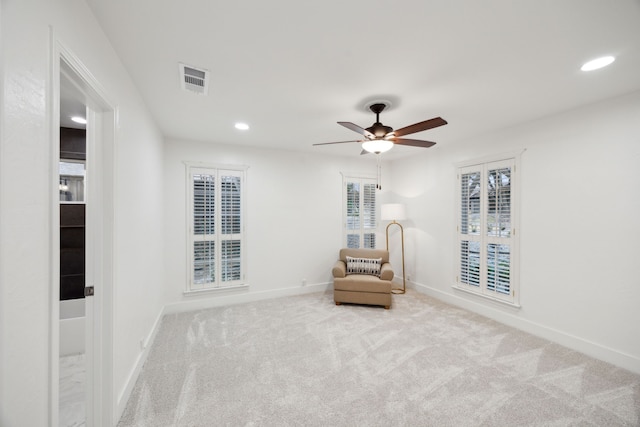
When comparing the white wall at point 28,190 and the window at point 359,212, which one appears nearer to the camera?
the white wall at point 28,190

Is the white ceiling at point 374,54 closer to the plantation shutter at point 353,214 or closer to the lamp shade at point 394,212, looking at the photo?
the lamp shade at point 394,212

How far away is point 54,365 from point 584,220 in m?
4.42

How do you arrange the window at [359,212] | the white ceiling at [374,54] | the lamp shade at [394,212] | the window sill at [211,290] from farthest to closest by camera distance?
1. the window at [359,212]
2. the lamp shade at [394,212]
3. the window sill at [211,290]
4. the white ceiling at [374,54]

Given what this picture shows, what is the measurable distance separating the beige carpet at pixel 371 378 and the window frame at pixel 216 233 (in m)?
0.70

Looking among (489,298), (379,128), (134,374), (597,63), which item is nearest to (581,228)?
(489,298)

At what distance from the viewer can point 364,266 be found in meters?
4.61

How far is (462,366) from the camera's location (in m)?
2.60

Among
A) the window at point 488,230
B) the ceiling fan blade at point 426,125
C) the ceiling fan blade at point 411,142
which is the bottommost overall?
the window at point 488,230

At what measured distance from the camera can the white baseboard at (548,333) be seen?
2590mm

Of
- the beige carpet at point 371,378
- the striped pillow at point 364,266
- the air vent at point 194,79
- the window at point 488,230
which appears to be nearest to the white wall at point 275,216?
the striped pillow at point 364,266

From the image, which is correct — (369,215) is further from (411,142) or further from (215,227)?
(215,227)

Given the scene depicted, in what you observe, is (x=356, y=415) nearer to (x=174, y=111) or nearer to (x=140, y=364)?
(x=140, y=364)

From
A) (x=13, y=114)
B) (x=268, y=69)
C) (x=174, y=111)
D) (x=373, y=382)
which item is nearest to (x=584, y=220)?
(x=373, y=382)

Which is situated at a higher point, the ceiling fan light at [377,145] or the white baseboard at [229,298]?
the ceiling fan light at [377,145]
